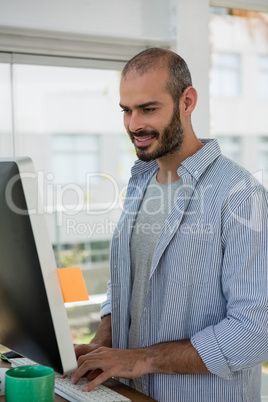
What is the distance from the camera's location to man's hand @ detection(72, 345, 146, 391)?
1.28m

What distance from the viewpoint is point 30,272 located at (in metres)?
0.92

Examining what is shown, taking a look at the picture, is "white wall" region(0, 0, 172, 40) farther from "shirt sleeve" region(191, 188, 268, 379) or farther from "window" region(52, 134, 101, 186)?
"shirt sleeve" region(191, 188, 268, 379)

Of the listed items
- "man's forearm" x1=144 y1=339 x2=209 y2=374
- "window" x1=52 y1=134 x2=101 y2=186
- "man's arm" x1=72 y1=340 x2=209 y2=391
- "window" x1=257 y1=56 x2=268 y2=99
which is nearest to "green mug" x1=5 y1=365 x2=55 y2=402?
"man's arm" x1=72 y1=340 x2=209 y2=391

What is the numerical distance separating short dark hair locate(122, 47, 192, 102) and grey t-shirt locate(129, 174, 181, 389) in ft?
0.93

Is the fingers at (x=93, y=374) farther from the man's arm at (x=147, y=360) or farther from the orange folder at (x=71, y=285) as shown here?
the orange folder at (x=71, y=285)

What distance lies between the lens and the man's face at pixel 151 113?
1.58 m

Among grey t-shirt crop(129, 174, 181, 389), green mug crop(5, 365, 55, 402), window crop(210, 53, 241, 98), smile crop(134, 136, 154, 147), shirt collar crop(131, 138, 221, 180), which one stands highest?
window crop(210, 53, 241, 98)

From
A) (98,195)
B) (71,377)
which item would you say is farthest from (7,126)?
(71,377)

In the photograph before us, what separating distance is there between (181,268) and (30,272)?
68 cm

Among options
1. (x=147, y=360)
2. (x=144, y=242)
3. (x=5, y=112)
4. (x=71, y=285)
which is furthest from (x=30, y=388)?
(x=5, y=112)

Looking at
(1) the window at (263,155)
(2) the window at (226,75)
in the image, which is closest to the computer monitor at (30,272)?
(2) the window at (226,75)

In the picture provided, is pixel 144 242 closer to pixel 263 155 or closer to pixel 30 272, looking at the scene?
pixel 30 272

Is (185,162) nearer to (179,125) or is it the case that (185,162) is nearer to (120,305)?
(179,125)

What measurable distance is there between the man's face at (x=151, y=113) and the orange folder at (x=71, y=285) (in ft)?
2.17
